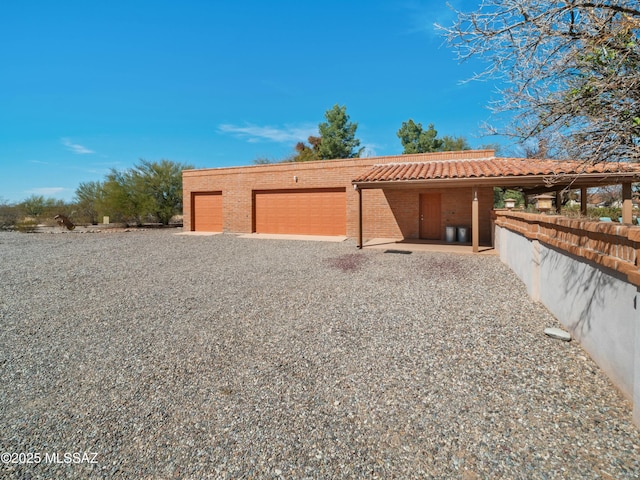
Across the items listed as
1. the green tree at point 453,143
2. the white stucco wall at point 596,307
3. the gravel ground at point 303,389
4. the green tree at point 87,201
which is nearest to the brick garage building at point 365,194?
the white stucco wall at point 596,307

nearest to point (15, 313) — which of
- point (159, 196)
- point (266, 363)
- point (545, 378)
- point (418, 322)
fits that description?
point (266, 363)

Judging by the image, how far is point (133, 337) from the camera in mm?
4496

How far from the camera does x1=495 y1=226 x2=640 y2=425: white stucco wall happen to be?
271 centimetres

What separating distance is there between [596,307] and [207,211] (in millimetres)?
19731

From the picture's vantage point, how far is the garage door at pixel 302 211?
1641 centimetres

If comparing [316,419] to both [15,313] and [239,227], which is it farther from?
[239,227]

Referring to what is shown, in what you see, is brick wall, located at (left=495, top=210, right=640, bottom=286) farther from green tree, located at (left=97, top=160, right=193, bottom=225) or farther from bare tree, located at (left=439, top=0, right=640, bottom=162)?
green tree, located at (left=97, top=160, right=193, bottom=225)

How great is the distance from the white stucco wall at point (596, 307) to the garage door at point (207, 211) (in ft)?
57.3

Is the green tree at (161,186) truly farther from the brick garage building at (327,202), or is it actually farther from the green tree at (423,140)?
the green tree at (423,140)

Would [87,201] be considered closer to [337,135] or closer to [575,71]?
[337,135]

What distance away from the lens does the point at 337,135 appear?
32.8 meters

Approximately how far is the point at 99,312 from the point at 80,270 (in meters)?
4.41

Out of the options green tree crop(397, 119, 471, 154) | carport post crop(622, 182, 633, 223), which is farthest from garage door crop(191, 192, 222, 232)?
green tree crop(397, 119, 471, 154)

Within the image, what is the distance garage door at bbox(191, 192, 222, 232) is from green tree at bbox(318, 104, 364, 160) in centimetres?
1580
